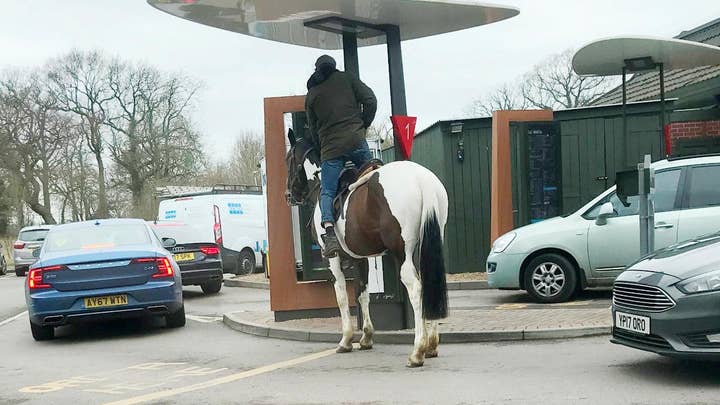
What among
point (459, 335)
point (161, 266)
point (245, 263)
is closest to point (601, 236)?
point (459, 335)

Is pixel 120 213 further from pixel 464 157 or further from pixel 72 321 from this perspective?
pixel 72 321

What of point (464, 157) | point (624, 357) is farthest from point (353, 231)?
point (464, 157)

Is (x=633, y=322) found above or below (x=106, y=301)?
above

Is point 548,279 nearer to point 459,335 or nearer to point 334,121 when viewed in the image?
point 459,335

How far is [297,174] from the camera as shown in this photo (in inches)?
370

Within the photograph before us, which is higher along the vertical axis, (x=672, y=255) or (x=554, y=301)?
(x=672, y=255)

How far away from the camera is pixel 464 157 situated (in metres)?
16.5

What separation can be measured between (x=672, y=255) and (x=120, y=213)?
5420 centimetres

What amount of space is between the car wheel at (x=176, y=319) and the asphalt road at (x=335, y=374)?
120 cm

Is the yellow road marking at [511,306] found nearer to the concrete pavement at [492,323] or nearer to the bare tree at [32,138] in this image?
the concrete pavement at [492,323]

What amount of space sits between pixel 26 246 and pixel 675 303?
2937 centimetres

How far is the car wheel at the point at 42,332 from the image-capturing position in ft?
35.6

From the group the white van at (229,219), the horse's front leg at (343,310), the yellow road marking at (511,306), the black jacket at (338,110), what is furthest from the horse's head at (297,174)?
the white van at (229,219)

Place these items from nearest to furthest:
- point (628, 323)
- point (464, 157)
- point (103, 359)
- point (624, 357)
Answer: point (628, 323) → point (624, 357) → point (103, 359) → point (464, 157)
